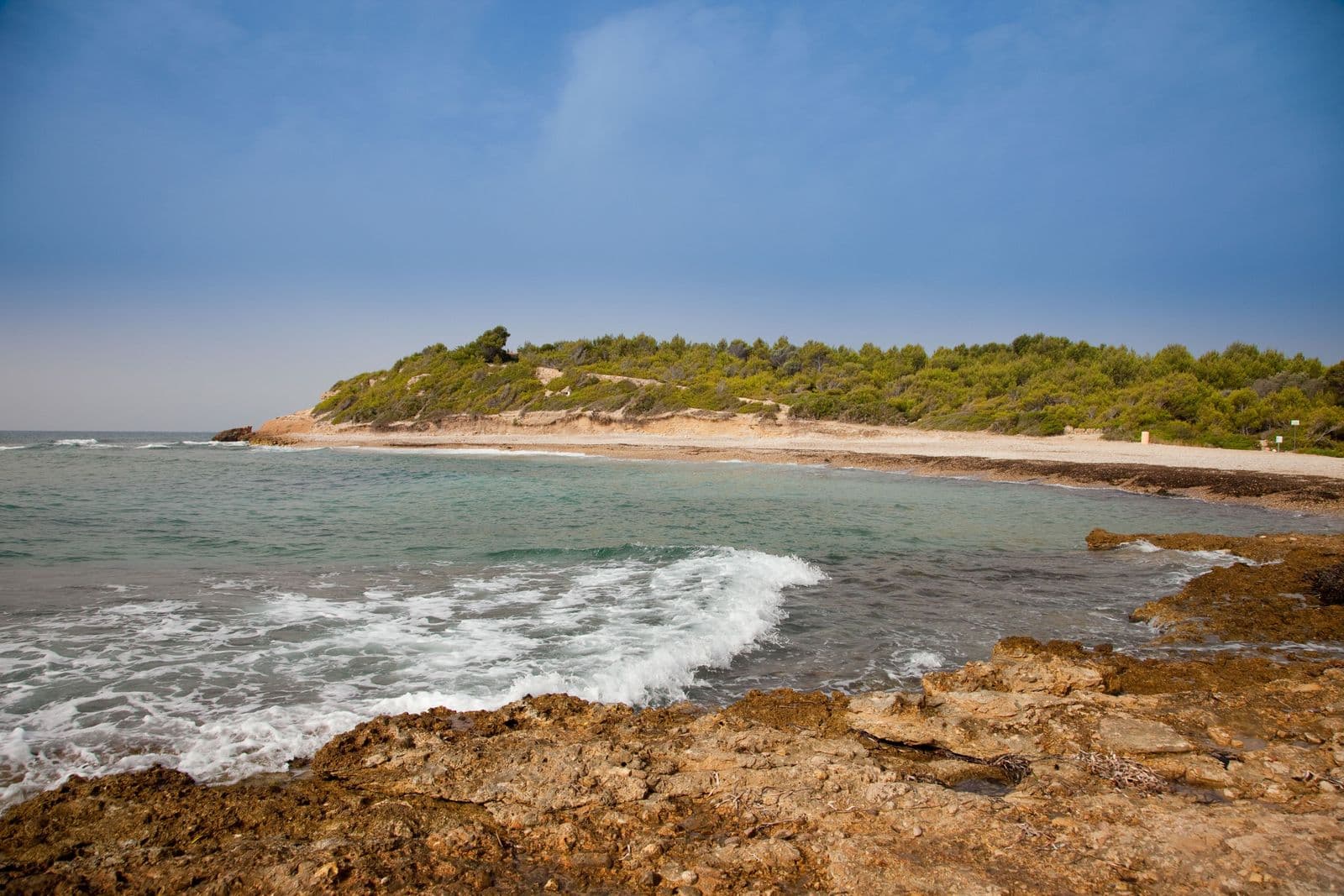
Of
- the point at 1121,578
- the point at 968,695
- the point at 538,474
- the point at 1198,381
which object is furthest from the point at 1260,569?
the point at 1198,381

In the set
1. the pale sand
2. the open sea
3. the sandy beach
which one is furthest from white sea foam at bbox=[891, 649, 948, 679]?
the pale sand

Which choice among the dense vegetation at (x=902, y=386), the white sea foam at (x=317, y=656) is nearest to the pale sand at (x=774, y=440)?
the dense vegetation at (x=902, y=386)

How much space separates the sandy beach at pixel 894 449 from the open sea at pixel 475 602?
10.1ft

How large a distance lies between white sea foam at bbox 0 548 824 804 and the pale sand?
20.3 m

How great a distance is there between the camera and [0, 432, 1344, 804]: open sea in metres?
4.38

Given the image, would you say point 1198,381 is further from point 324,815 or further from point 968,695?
point 324,815

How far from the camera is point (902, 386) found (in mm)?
46688

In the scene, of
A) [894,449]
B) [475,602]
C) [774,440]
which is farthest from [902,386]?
[475,602]

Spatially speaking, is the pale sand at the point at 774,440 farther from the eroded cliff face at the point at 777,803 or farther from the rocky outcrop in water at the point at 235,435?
the eroded cliff face at the point at 777,803

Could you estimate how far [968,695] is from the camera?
4.29 m

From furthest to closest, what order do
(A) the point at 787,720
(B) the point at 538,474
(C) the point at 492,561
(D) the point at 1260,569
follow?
(B) the point at 538,474, (C) the point at 492,561, (D) the point at 1260,569, (A) the point at 787,720

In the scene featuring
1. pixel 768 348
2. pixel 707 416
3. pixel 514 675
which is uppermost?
pixel 768 348

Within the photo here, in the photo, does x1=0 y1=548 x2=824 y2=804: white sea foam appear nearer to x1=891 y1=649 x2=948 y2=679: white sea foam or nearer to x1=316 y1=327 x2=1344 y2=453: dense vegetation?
x1=891 y1=649 x2=948 y2=679: white sea foam

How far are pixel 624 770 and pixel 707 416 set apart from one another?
1535 inches
